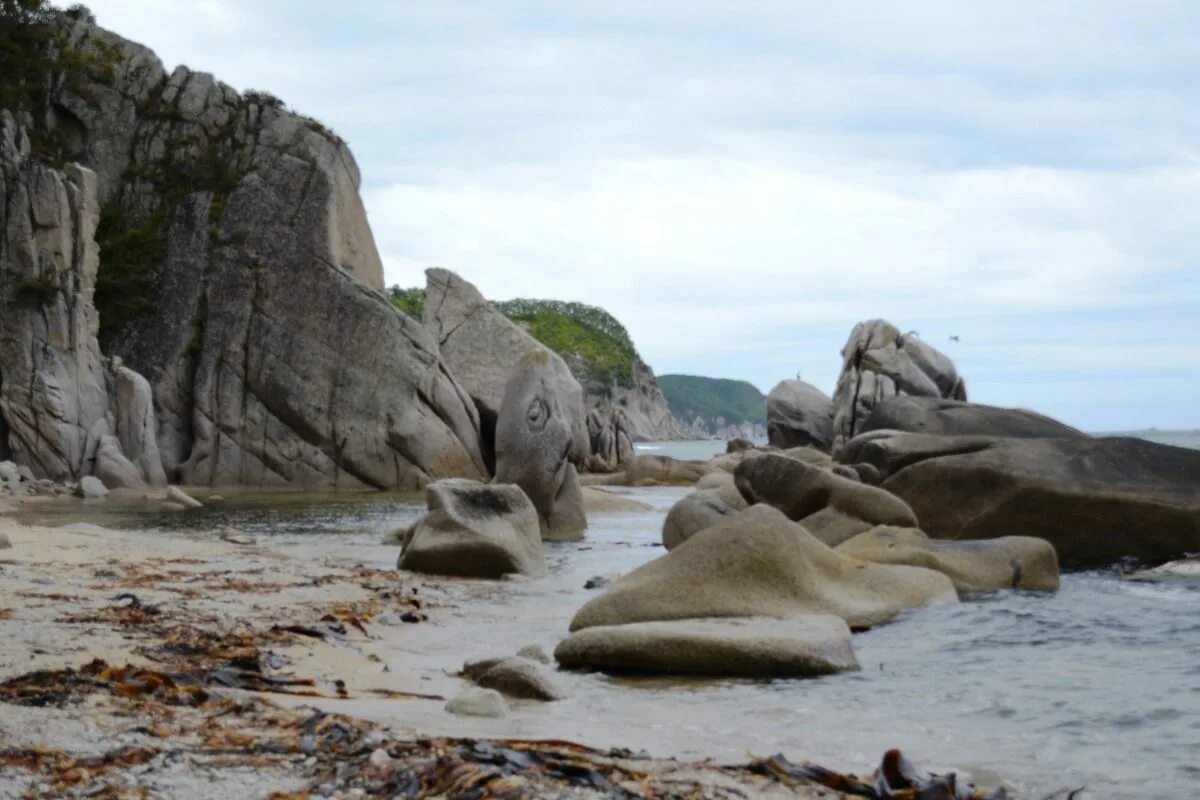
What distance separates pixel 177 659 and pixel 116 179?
1625 inches

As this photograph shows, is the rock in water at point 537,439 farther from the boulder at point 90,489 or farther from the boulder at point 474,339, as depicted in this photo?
the boulder at point 474,339

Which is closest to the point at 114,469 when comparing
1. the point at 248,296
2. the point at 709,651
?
the point at 248,296

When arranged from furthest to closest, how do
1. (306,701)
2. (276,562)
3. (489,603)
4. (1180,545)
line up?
(1180,545) < (276,562) < (489,603) < (306,701)

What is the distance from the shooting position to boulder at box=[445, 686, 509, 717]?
22.0ft

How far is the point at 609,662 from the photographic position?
8.84m

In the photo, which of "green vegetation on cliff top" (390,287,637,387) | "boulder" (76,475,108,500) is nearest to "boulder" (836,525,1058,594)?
"boulder" (76,475,108,500)

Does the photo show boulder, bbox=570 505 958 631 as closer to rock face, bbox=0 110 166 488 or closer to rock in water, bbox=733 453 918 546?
rock in water, bbox=733 453 918 546

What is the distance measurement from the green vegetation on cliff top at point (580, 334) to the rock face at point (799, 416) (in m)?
42.0

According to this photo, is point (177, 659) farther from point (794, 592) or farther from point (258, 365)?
point (258, 365)

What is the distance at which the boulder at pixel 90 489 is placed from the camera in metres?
31.8

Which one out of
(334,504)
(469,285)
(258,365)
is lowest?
(334,504)

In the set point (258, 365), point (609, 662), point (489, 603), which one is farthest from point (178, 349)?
point (609, 662)

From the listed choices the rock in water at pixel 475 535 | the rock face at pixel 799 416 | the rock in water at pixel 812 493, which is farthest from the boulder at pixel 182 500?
the rock face at pixel 799 416

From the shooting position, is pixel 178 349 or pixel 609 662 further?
pixel 178 349
